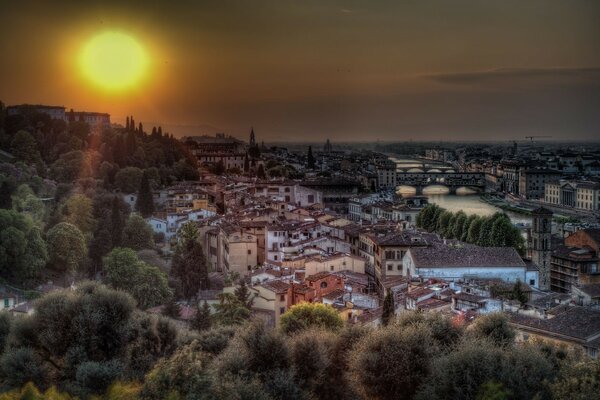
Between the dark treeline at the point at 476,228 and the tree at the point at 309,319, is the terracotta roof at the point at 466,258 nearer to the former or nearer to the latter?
the tree at the point at 309,319

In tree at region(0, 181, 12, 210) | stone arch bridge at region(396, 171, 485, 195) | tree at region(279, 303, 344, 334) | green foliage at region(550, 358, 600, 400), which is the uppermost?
tree at region(0, 181, 12, 210)

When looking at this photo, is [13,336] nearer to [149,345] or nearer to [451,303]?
[149,345]

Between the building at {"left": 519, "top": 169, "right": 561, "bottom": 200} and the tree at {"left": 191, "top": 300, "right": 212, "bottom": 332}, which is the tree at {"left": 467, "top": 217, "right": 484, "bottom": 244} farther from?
the building at {"left": 519, "top": 169, "right": 561, "bottom": 200}

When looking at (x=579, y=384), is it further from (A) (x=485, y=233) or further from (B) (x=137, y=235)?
(A) (x=485, y=233)

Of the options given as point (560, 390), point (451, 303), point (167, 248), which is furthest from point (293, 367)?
point (167, 248)

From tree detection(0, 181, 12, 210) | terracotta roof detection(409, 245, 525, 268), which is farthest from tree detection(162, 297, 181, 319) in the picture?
tree detection(0, 181, 12, 210)

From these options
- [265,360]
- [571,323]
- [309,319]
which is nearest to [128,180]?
[309,319]
